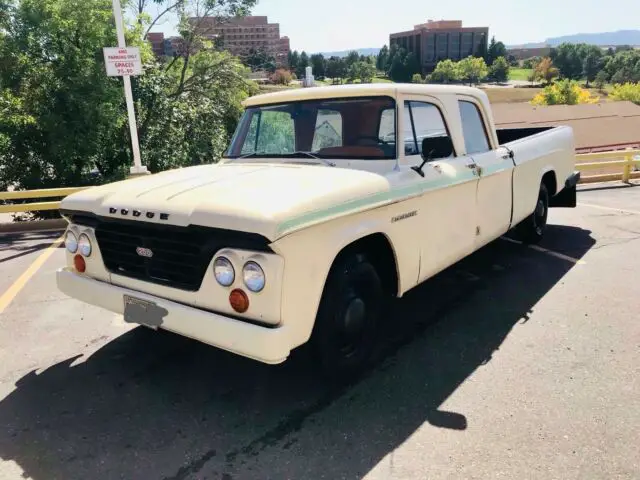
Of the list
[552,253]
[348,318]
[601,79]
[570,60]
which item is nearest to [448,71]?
[601,79]

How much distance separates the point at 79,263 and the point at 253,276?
5.25 ft

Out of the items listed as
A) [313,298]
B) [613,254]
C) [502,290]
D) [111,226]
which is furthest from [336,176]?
[613,254]

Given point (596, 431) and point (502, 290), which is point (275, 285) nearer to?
point (596, 431)

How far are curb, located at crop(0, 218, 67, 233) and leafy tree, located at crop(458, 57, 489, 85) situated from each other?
16743 cm

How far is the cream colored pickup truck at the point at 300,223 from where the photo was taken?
288 cm

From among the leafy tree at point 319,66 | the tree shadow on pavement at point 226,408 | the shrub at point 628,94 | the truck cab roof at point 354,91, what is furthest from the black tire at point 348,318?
the leafy tree at point 319,66

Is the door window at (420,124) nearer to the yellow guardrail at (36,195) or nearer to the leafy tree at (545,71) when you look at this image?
the yellow guardrail at (36,195)

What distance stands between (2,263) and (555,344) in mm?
6743

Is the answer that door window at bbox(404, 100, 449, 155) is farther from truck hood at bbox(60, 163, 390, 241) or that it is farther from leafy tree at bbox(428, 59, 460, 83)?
leafy tree at bbox(428, 59, 460, 83)

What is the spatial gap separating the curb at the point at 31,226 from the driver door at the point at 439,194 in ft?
24.2

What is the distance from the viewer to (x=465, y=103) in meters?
5.13

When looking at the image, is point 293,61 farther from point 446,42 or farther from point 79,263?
point 79,263

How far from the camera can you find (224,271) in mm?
2926

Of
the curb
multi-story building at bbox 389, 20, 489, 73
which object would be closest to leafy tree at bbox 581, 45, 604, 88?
multi-story building at bbox 389, 20, 489, 73
